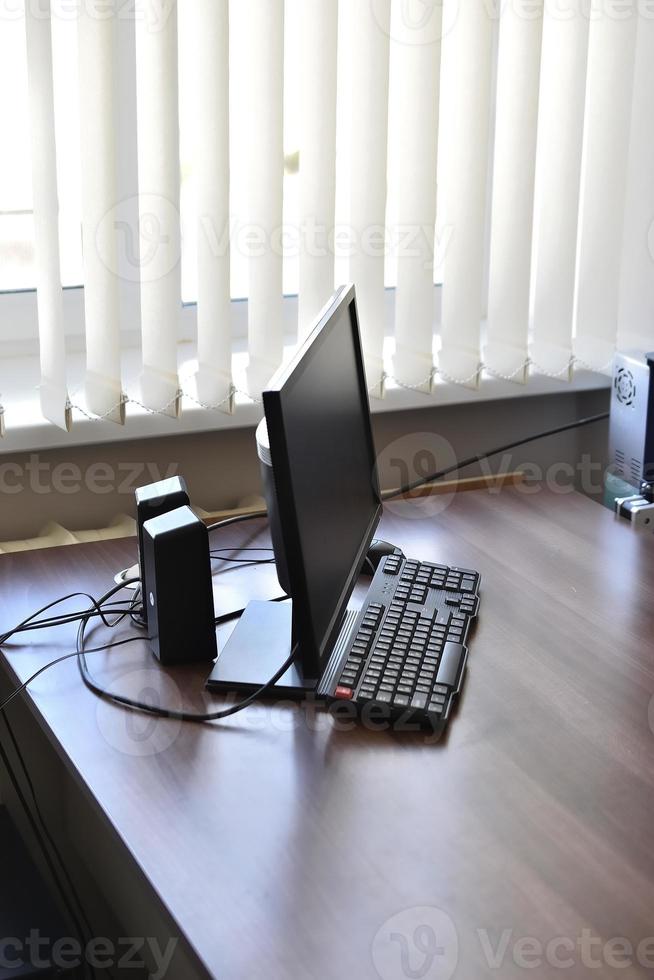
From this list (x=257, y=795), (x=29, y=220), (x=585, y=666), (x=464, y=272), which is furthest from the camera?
(x=464, y=272)

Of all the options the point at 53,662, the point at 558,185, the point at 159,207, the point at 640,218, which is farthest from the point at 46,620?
the point at 640,218

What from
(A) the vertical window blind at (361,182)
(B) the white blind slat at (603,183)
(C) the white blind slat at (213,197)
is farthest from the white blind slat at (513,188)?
(C) the white blind slat at (213,197)

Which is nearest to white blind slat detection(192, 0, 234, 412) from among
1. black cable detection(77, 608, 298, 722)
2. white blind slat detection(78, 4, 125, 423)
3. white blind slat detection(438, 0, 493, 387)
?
white blind slat detection(78, 4, 125, 423)

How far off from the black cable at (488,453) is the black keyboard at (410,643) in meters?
0.32

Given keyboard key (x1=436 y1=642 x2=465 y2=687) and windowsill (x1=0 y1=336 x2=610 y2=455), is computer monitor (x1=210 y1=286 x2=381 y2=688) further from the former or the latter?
windowsill (x1=0 y1=336 x2=610 y2=455)

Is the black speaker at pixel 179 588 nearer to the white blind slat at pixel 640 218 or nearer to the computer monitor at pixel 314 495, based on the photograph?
the computer monitor at pixel 314 495

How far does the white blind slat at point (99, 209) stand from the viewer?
154cm

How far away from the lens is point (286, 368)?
1111mm

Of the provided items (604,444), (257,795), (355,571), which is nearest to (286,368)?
(355,571)

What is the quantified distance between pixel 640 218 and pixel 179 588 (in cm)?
118

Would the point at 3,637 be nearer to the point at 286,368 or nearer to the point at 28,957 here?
the point at 28,957

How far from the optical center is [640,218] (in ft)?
6.42

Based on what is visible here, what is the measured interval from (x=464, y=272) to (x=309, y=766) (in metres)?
1.03

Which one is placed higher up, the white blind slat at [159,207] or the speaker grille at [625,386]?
the white blind slat at [159,207]
